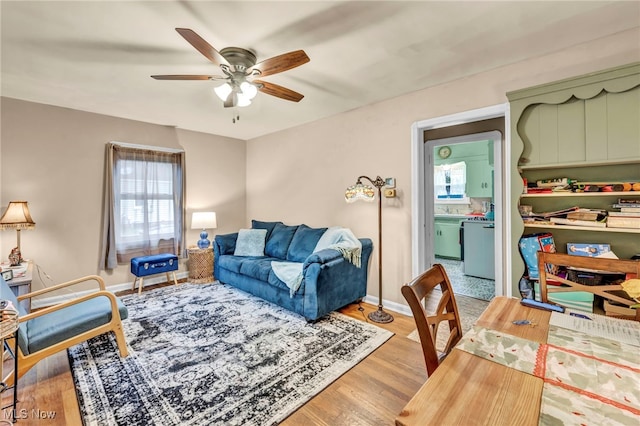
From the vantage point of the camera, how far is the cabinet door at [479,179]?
17.5ft

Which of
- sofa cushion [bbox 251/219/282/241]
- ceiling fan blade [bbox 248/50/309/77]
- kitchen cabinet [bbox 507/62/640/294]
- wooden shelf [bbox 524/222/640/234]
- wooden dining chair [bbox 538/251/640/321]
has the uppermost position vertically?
ceiling fan blade [bbox 248/50/309/77]

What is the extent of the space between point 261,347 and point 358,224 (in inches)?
74.7

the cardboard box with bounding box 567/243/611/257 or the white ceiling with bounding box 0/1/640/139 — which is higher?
the white ceiling with bounding box 0/1/640/139

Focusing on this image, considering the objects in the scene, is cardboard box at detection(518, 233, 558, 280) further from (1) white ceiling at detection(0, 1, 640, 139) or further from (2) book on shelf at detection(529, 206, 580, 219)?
(1) white ceiling at detection(0, 1, 640, 139)

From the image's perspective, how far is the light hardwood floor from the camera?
167cm

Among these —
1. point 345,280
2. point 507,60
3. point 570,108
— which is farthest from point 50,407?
point 507,60

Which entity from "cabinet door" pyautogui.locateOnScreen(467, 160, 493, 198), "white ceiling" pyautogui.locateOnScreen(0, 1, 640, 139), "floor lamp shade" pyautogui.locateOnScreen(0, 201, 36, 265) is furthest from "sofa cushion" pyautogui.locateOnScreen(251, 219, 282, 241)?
"cabinet door" pyautogui.locateOnScreen(467, 160, 493, 198)

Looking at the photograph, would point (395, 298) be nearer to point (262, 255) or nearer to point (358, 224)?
point (358, 224)

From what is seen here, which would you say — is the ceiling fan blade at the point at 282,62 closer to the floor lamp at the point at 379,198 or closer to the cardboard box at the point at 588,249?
the floor lamp at the point at 379,198

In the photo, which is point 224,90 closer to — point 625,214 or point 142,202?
point 142,202

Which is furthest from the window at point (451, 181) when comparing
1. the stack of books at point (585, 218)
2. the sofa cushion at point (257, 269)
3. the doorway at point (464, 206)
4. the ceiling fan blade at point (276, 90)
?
the ceiling fan blade at point (276, 90)

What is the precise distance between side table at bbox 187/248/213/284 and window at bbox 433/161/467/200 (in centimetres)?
487

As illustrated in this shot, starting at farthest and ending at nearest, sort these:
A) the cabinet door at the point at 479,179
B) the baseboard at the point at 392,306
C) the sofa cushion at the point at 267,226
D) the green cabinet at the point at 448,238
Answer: the green cabinet at the point at 448,238 → the cabinet door at the point at 479,179 → the sofa cushion at the point at 267,226 → the baseboard at the point at 392,306

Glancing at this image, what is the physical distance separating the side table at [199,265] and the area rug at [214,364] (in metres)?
1.05
